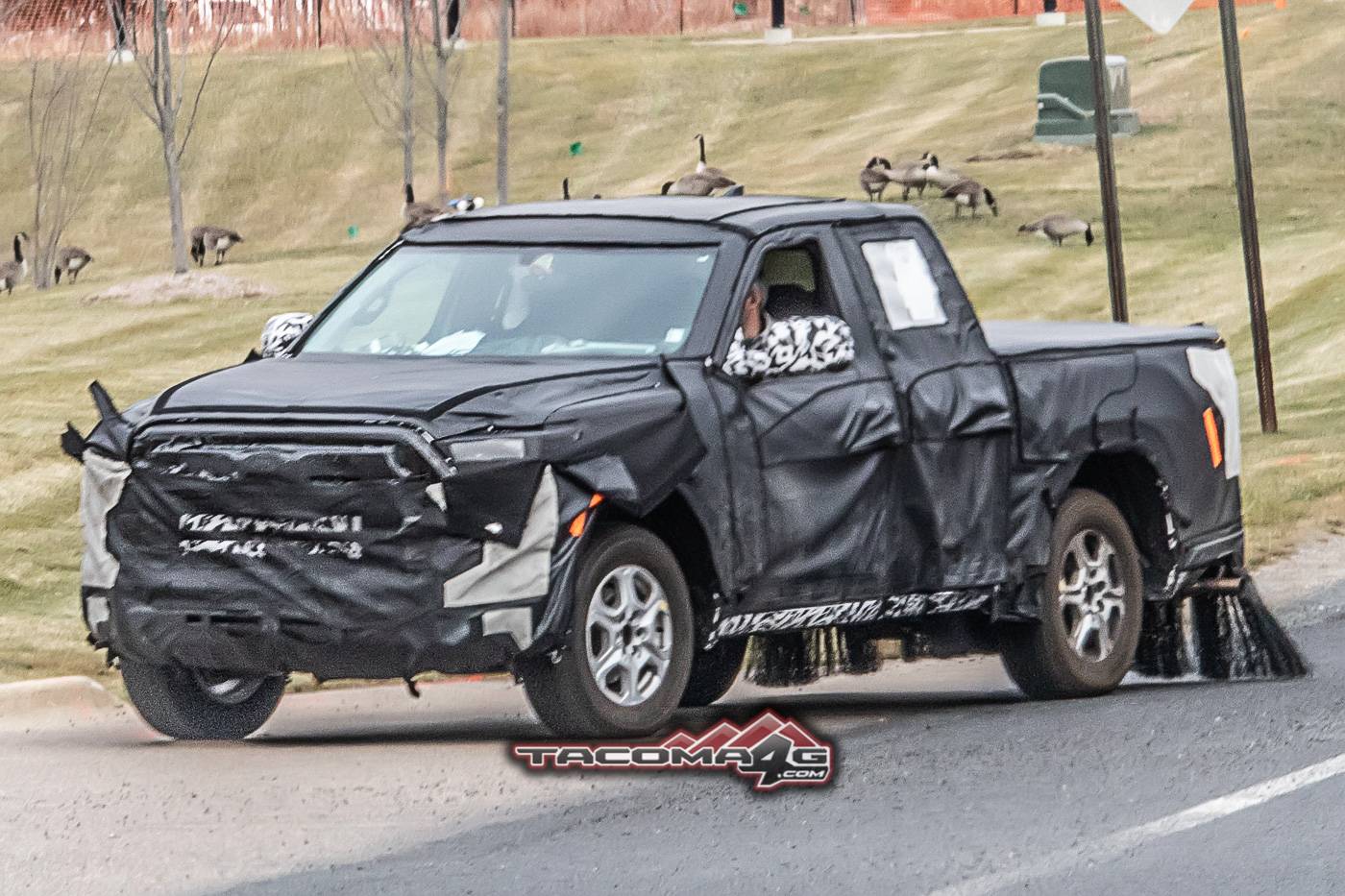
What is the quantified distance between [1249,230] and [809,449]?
52.3ft

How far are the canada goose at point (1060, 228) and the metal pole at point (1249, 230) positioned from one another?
15827 millimetres

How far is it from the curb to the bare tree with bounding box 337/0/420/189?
142ft

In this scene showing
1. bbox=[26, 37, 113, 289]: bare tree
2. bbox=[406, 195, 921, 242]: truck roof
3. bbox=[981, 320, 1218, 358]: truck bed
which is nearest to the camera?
bbox=[406, 195, 921, 242]: truck roof

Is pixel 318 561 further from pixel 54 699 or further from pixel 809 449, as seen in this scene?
pixel 54 699

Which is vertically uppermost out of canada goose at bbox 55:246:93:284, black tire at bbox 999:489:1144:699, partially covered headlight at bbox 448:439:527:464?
partially covered headlight at bbox 448:439:527:464

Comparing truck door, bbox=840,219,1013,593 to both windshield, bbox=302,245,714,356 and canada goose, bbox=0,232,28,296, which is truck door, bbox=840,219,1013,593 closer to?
windshield, bbox=302,245,714,356

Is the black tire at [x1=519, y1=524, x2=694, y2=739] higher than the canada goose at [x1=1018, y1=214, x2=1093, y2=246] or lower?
higher

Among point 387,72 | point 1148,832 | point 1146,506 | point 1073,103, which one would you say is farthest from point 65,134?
point 1148,832

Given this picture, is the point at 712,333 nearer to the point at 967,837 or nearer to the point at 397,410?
the point at 397,410

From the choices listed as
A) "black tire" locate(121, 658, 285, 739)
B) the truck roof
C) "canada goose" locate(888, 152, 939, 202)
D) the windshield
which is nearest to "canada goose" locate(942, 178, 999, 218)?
"canada goose" locate(888, 152, 939, 202)

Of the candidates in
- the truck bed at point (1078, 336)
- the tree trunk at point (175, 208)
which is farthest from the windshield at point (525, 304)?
the tree trunk at point (175, 208)

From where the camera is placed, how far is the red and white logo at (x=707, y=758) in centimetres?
879

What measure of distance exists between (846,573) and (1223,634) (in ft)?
9.76

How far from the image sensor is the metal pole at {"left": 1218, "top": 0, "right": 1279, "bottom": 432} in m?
23.9
